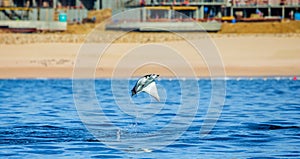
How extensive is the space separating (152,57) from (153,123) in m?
17.2

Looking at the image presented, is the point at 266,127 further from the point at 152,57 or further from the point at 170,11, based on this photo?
the point at 170,11

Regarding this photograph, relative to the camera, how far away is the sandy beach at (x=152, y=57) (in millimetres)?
34125

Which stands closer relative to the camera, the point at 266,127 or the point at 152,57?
the point at 266,127

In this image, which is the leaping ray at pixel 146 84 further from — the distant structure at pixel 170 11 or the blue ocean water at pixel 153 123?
the distant structure at pixel 170 11

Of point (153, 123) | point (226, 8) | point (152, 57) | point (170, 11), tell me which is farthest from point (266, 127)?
point (226, 8)

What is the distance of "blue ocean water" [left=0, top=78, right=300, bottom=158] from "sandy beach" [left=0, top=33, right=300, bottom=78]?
2.90 metres

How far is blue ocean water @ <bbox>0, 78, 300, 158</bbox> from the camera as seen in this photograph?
570 inches

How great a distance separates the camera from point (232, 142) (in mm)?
15547

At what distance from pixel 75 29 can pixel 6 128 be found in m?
29.2

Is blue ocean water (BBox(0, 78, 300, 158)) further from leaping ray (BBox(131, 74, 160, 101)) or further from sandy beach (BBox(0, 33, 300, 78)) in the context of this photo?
sandy beach (BBox(0, 33, 300, 78))

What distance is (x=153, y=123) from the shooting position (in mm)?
19062

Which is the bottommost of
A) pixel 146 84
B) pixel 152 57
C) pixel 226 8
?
pixel 152 57

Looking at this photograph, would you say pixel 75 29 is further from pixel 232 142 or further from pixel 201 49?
pixel 232 142

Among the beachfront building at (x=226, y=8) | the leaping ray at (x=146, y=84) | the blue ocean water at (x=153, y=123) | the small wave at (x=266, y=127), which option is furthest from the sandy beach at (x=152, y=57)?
the leaping ray at (x=146, y=84)
